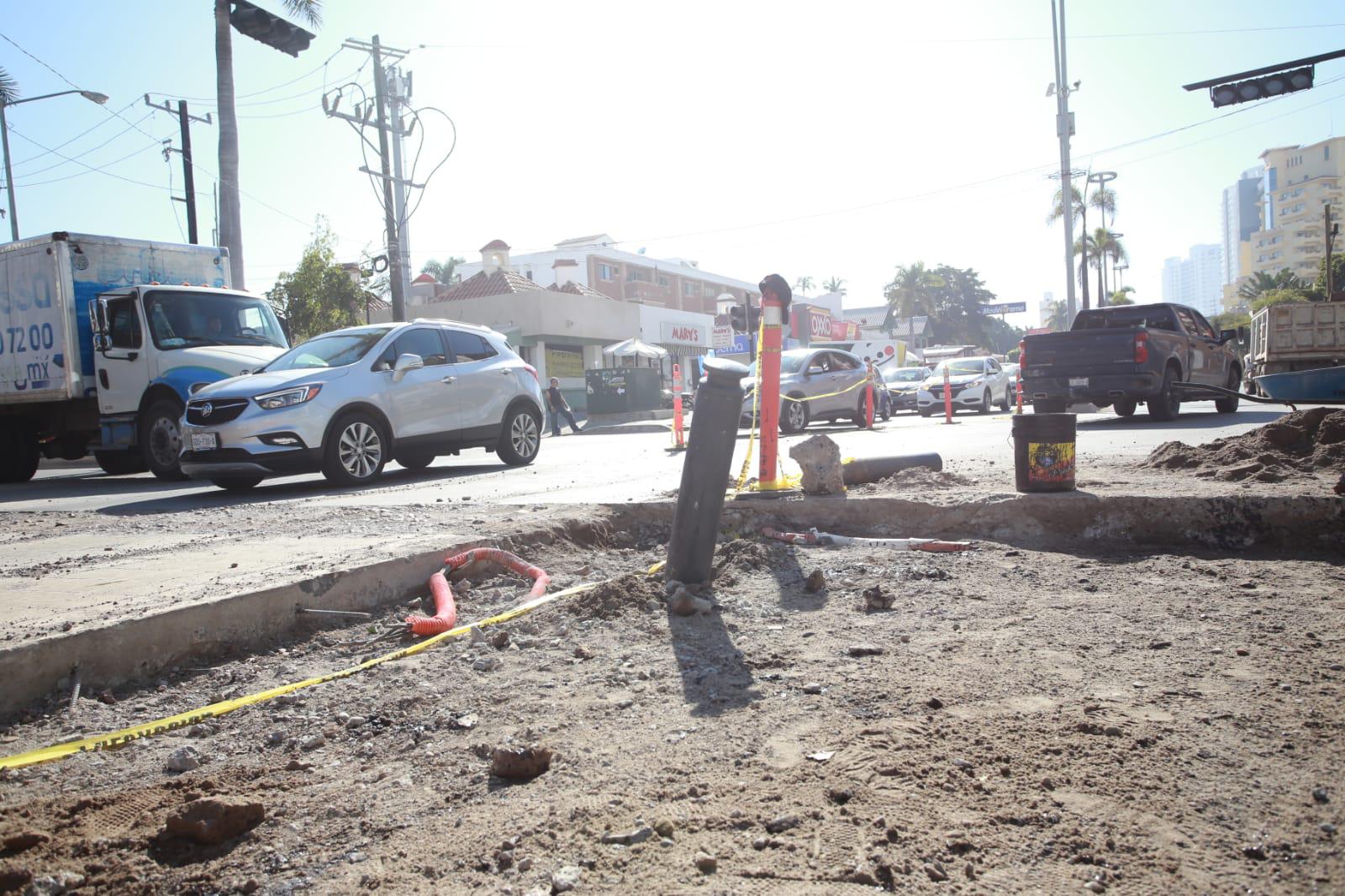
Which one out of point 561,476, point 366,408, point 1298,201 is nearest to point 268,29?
point 366,408

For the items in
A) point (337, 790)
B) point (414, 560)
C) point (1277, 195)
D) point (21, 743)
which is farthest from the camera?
point (1277, 195)

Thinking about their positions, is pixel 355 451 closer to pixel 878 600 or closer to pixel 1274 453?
pixel 878 600

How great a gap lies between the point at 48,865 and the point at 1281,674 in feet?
11.4

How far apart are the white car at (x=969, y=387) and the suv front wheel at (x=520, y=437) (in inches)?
585

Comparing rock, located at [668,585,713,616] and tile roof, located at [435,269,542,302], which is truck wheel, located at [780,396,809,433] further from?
tile roof, located at [435,269,542,302]

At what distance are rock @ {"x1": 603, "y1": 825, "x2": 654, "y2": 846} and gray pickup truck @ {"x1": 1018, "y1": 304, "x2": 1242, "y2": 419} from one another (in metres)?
12.1

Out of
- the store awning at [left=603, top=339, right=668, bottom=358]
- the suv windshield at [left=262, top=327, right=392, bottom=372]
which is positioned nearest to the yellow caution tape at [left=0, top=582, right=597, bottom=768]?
the suv windshield at [left=262, top=327, right=392, bottom=372]

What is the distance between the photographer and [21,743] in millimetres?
2732

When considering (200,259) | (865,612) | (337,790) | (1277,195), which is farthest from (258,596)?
(1277,195)

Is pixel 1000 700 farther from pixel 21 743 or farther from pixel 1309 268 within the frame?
pixel 1309 268

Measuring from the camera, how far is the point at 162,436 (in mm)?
11453

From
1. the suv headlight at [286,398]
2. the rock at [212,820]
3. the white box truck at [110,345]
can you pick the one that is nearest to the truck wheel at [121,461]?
the white box truck at [110,345]

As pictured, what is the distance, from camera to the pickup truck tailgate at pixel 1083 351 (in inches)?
529

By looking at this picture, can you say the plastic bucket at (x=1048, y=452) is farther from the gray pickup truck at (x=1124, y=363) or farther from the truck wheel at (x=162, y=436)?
the truck wheel at (x=162, y=436)
